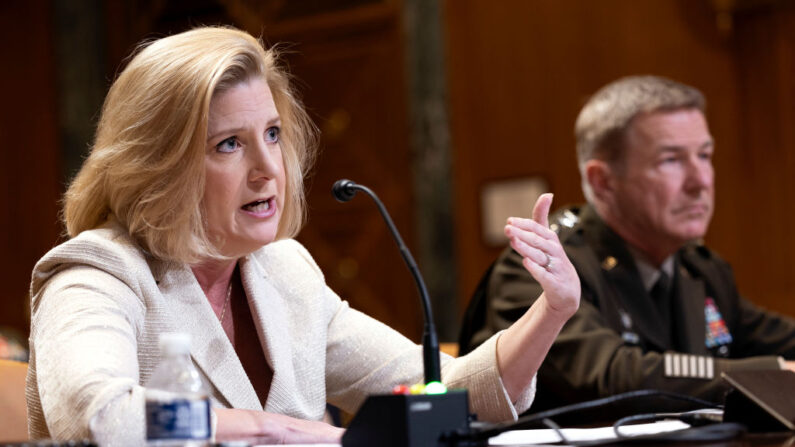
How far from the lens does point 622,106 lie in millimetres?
3451

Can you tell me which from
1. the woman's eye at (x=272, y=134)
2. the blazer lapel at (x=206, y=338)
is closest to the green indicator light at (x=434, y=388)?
the blazer lapel at (x=206, y=338)

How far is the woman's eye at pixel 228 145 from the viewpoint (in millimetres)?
2086

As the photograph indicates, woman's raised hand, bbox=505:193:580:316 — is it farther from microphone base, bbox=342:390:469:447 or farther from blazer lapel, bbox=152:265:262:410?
blazer lapel, bbox=152:265:262:410

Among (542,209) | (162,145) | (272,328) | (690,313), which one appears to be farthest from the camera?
(690,313)

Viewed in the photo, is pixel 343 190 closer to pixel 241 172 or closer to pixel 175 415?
pixel 241 172

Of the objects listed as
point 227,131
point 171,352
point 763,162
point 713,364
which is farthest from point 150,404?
point 763,162

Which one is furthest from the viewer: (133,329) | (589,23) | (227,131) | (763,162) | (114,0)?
(114,0)

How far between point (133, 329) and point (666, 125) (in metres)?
2.12

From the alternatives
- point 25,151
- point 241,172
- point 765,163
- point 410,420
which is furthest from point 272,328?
point 25,151

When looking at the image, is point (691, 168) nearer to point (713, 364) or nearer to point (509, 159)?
point (713, 364)

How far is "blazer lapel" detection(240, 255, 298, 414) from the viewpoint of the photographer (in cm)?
212

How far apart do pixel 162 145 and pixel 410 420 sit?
36.0 inches

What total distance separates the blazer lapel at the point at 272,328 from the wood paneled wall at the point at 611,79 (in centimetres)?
356

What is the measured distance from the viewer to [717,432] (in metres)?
1.57
